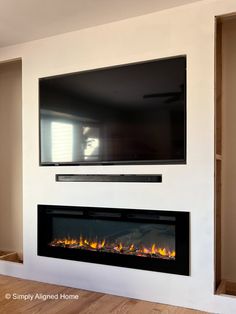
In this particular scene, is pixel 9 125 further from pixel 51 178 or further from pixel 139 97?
pixel 139 97

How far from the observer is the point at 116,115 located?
2.86 metres

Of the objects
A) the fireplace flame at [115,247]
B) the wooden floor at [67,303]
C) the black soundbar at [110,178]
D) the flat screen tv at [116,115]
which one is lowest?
the wooden floor at [67,303]

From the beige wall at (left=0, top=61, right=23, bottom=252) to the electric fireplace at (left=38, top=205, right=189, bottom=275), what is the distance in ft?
2.40

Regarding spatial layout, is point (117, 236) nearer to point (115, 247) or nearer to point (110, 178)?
point (115, 247)

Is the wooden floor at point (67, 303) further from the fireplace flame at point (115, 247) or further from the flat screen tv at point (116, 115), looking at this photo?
the flat screen tv at point (116, 115)

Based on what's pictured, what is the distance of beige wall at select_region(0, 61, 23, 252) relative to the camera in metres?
3.81

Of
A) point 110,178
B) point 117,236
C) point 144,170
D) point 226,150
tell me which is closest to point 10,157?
point 110,178

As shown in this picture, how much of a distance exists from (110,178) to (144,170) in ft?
1.04

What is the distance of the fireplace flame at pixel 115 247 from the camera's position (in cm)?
269

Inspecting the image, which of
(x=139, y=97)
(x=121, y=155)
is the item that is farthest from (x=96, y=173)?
(x=139, y=97)

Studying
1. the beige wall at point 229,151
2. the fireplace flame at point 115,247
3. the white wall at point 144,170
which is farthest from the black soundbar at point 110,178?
the beige wall at point 229,151

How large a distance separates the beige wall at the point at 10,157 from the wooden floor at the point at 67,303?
92cm

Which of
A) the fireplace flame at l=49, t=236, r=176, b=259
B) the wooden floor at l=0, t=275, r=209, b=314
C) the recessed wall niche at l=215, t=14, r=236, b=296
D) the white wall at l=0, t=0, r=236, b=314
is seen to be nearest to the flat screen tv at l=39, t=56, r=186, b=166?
the white wall at l=0, t=0, r=236, b=314

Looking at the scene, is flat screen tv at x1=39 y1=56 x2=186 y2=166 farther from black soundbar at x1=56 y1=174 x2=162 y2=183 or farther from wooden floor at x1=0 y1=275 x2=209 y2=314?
wooden floor at x1=0 y1=275 x2=209 y2=314
